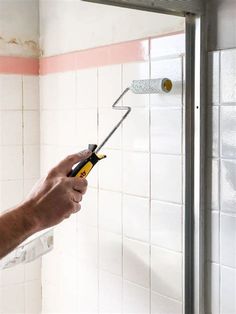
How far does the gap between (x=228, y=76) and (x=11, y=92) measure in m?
0.88

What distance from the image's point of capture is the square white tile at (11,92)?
1661 millimetres

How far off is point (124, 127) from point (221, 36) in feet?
1.25

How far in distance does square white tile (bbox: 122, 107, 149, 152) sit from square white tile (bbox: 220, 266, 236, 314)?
1.19 feet

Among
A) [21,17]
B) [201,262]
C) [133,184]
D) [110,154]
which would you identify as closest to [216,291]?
[201,262]

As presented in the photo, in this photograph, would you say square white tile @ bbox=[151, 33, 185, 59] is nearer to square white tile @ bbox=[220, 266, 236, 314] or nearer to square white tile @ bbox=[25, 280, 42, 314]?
square white tile @ bbox=[220, 266, 236, 314]

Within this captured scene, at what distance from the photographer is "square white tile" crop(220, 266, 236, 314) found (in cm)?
104

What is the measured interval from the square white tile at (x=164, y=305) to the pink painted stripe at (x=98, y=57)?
0.59 m

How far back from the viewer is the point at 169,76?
1150 millimetres

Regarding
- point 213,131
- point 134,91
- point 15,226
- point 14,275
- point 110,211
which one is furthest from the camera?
point 14,275

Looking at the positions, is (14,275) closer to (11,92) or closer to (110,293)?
(110,293)

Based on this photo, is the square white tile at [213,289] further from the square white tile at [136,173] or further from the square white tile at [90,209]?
the square white tile at [90,209]

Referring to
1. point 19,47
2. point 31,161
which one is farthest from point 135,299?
point 19,47

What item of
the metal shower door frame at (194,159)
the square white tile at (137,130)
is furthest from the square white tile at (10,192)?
the metal shower door frame at (194,159)

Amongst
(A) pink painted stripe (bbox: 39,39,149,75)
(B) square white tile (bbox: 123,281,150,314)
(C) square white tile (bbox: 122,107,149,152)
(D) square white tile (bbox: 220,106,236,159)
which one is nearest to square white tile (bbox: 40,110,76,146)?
(A) pink painted stripe (bbox: 39,39,149,75)
